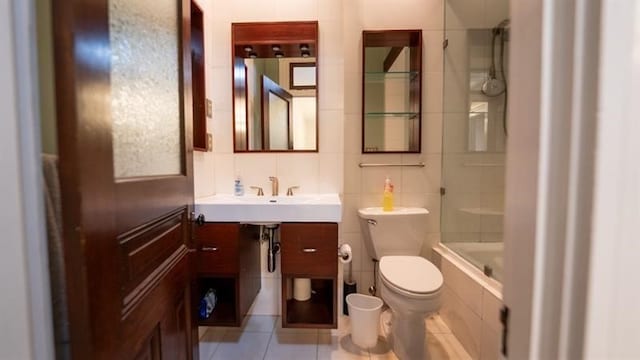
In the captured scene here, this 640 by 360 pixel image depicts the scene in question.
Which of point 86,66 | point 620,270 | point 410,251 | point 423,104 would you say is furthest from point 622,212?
point 423,104

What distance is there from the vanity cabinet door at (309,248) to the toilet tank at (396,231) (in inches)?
20.4

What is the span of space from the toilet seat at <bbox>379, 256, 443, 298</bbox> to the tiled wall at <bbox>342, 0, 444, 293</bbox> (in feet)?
1.39

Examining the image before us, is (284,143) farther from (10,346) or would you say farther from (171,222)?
(10,346)

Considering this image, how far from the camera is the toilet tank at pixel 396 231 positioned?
6.23ft

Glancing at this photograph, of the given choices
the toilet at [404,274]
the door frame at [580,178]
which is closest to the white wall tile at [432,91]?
the toilet at [404,274]

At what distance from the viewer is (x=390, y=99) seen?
2074 millimetres

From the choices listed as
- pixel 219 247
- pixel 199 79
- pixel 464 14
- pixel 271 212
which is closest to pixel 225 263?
pixel 219 247

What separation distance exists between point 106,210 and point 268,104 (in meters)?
1.47

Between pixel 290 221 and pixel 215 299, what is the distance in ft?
2.13

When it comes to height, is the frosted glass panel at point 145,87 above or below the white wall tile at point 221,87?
below

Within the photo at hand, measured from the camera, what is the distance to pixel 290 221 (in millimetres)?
1463

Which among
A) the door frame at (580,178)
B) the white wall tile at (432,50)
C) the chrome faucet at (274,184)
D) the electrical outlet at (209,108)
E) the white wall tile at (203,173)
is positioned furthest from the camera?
the white wall tile at (432,50)

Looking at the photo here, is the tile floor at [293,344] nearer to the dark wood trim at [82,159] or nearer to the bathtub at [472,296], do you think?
the bathtub at [472,296]

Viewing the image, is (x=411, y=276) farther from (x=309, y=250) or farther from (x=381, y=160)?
(x=381, y=160)
